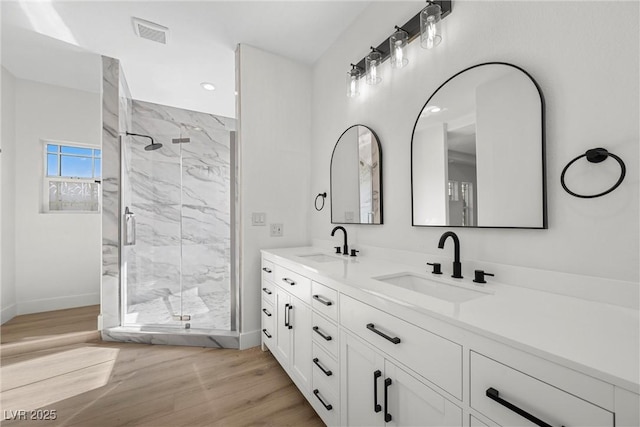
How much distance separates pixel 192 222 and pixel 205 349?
1227mm

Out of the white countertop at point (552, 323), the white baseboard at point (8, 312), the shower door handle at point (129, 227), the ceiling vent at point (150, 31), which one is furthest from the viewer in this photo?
the white baseboard at point (8, 312)

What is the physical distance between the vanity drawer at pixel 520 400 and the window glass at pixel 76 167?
14.6ft

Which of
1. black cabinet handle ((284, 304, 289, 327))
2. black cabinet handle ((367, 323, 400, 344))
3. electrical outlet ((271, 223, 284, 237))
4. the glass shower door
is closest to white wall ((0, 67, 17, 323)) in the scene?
the glass shower door

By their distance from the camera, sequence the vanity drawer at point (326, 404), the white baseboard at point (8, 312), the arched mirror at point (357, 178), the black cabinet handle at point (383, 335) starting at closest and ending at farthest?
the black cabinet handle at point (383, 335) < the vanity drawer at point (326, 404) < the arched mirror at point (357, 178) < the white baseboard at point (8, 312)

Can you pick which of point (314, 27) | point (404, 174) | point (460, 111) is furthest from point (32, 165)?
point (460, 111)

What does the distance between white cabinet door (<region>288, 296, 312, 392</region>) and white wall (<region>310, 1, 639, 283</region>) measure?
75 centimetres

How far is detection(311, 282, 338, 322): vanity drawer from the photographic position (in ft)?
4.27

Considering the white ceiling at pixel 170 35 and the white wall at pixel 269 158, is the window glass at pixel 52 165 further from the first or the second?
the white wall at pixel 269 158

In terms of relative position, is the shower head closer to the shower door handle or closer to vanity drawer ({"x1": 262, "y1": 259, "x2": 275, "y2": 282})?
the shower door handle

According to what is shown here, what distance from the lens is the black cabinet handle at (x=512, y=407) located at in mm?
578

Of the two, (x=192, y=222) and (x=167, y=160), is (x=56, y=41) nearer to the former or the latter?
(x=167, y=160)

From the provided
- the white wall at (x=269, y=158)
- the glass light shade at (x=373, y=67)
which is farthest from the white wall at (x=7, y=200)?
the glass light shade at (x=373, y=67)

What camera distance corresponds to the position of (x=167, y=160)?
2809 mm

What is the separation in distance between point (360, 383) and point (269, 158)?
6.37 ft
